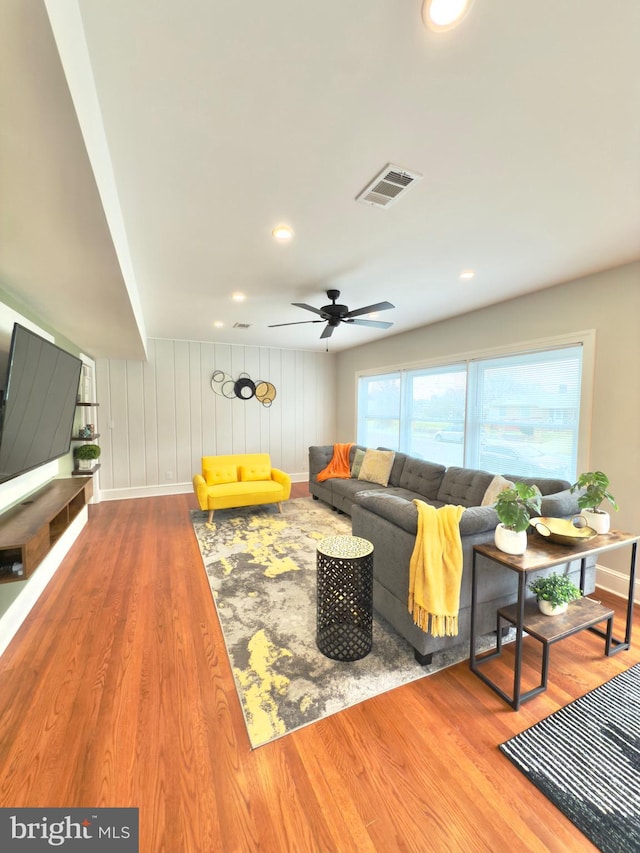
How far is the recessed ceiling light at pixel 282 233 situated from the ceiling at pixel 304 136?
0.20ft

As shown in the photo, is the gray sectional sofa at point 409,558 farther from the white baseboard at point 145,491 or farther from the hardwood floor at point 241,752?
the white baseboard at point 145,491

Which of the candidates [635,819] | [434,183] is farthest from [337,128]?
[635,819]

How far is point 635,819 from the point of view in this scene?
4.00ft

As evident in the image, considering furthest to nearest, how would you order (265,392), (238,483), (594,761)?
(265,392) < (238,483) < (594,761)

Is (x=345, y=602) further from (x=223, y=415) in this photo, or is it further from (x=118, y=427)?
(x=118, y=427)

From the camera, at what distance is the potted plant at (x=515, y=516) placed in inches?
68.2

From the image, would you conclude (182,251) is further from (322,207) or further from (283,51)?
(283,51)

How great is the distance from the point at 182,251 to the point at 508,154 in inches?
84.0

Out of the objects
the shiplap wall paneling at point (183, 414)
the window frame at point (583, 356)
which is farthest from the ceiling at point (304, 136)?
the shiplap wall paneling at point (183, 414)

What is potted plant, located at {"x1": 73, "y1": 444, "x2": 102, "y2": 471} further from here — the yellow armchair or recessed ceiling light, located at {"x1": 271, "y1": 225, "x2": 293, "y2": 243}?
A: recessed ceiling light, located at {"x1": 271, "y1": 225, "x2": 293, "y2": 243}

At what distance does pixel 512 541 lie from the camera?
5.82ft

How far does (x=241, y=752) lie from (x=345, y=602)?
0.84m

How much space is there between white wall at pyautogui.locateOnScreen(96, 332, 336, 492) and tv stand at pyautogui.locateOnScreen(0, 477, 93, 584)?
273cm

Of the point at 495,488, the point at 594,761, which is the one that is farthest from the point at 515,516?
the point at 495,488
